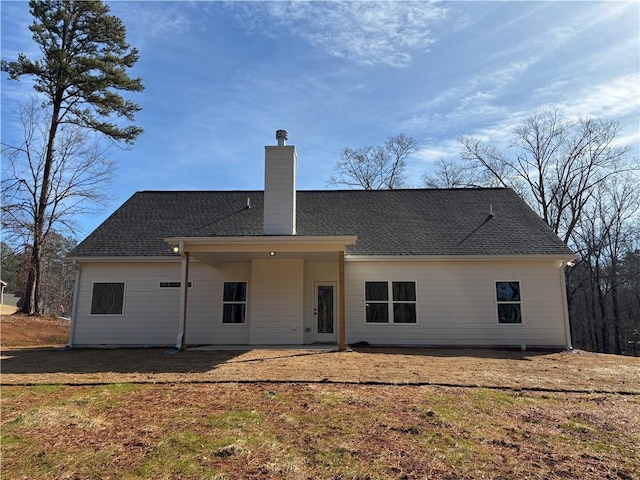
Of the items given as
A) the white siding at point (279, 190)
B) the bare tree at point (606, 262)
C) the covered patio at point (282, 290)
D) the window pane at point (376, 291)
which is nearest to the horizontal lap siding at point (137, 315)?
the covered patio at point (282, 290)

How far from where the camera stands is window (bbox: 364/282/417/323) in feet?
40.2

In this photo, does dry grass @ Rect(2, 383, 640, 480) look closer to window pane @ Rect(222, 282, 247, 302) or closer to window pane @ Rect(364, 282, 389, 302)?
window pane @ Rect(364, 282, 389, 302)

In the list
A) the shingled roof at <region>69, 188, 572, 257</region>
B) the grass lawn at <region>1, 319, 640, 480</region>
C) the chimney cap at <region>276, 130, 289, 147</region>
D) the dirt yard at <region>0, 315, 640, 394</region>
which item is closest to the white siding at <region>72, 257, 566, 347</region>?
the shingled roof at <region>69, 188, 572, 257</region>

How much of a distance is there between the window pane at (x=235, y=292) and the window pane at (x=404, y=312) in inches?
171

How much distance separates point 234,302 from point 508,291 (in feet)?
25.7

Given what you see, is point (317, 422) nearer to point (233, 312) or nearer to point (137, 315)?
point (233, 312)

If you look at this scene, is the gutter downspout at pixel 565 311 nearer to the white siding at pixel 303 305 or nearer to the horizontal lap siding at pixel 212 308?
the white siding at pixel 303 305

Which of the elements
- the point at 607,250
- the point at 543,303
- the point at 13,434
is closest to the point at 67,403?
the point at 13,434

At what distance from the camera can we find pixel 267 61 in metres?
11.9

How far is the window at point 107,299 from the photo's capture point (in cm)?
1243

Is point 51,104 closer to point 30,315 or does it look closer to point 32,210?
point 32,210

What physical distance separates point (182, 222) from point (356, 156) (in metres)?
19.3

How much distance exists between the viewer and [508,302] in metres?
12.2

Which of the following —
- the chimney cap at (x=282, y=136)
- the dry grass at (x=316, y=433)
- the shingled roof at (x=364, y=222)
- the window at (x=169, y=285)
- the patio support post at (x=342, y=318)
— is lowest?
the dry grass at (x=316, y=433)
